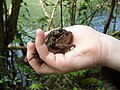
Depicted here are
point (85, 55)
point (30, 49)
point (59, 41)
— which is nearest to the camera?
point (85, 55)

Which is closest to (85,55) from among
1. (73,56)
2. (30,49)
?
(73,56)

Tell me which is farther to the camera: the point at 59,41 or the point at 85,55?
the point at 59,41

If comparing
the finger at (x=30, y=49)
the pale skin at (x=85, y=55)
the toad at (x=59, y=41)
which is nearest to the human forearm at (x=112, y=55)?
the pale skin at (x=85, y=55)

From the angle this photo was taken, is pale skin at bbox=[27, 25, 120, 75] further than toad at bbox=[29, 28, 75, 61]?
No

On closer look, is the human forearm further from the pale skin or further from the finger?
the finger

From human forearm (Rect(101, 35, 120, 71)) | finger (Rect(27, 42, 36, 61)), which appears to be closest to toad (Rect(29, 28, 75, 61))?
finger (Rect(27, 42, 36, 61))

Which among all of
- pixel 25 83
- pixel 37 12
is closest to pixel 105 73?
pixel 25 83

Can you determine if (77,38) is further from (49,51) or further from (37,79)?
(37,79)

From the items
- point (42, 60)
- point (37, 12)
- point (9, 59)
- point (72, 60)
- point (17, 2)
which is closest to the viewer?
point (72, 60)

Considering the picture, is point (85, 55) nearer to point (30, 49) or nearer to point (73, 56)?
point (73, 56)

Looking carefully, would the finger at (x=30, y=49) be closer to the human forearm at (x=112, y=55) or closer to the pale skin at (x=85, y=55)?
the pale skin at (x=85, y=55)

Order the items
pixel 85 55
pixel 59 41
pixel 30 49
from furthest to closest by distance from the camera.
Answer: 1. pixel 59 41
2. pixel 30 49
3. pixel 85 55
